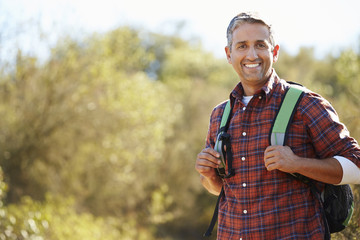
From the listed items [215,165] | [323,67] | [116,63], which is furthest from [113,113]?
[323,67]

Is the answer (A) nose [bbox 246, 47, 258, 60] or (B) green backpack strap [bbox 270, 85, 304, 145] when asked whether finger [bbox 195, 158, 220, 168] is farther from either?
(A) nose [bbox 246, 47, 258, 60]

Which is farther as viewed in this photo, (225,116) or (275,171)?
(225,116)

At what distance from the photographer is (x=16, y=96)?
11.3 metres

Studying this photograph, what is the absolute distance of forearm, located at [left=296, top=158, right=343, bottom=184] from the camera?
2.13 metres

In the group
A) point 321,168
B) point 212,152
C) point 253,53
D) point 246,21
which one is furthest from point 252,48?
point 321,168

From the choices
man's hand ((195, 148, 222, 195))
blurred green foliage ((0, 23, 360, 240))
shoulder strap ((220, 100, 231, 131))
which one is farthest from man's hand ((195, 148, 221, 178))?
blurred green foliage ((0, 23, 360, 240))

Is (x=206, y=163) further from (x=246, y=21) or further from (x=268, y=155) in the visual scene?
(x=246, y=21)

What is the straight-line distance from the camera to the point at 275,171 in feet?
7.45

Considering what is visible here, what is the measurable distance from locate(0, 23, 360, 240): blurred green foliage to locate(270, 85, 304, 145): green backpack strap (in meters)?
5.42

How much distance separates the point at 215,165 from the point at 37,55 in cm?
984

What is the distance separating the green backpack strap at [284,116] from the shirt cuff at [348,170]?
0.25 meters

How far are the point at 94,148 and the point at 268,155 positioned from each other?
38.1ft

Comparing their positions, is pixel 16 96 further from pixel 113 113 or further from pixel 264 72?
pixel 264 72

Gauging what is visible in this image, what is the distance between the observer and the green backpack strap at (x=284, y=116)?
223cm
